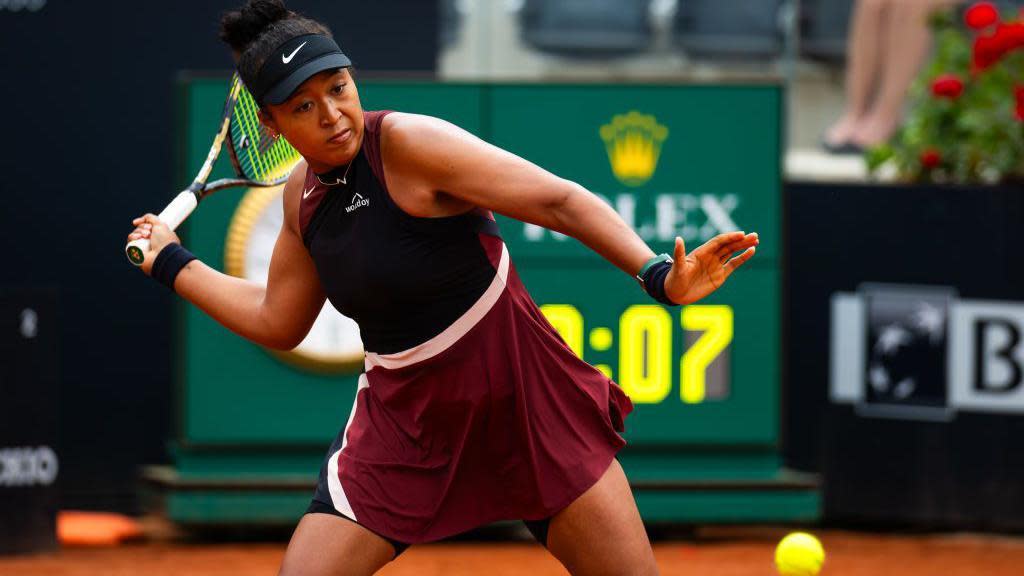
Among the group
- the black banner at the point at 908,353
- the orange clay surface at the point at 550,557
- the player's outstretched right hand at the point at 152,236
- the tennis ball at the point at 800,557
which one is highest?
the player's outstretched right hand at the point at 152,236

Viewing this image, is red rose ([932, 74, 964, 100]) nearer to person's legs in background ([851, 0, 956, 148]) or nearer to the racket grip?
person's legs in background ([851, 0, 956, 148])

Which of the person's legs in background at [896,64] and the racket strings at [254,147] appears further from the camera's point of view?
the person's legs in background at [896,64]

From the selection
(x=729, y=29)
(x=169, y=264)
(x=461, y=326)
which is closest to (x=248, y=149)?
(x=169, y=264)

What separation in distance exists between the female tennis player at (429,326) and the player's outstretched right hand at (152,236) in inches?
10.6

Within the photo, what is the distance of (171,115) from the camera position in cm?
734

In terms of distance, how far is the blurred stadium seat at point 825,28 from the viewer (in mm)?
7699

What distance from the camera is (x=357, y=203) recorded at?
10.4 feet

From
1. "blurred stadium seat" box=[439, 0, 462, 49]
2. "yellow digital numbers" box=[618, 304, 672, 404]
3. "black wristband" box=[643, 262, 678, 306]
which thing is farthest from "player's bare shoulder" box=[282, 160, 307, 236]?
"blurred stadium seat" box=[439, 0, 462, 49]

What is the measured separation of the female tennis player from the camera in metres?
3.12

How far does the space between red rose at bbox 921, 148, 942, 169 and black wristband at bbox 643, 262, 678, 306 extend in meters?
4.42

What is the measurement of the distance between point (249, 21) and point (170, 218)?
581 millimetres

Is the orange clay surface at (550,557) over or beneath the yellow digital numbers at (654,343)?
beneath

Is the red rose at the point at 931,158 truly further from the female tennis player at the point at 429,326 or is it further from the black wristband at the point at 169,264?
the black wristband at the point at 169,264

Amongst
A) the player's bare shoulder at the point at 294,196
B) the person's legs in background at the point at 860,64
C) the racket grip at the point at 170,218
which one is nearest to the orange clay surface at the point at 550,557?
the person's legs in background at the point at 860,64
